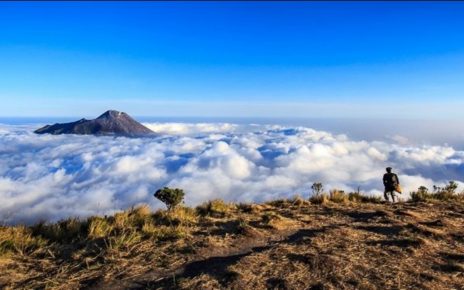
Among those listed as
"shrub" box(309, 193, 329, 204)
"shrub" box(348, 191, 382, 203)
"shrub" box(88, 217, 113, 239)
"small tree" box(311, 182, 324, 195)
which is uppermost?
"shrub" box(88, 217, 113, 239)

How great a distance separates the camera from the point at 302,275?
6348mm

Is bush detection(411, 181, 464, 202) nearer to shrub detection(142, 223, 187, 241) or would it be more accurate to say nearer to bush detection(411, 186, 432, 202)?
bush detection(411, 186, 432, 202)

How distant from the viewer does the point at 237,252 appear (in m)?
7.66

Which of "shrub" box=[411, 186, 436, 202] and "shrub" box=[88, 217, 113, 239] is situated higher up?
"shrub" box=[88, 217, 113, 239]

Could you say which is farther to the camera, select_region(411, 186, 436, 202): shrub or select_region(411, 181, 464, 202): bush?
select_region(411, 181, 464, 202): bush

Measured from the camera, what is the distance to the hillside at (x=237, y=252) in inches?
245

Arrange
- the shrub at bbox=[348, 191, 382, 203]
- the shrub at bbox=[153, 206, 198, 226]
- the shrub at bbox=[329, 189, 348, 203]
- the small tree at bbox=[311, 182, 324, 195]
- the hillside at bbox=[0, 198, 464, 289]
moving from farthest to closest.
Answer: the shrub at bbox=[348, 191, 382, 203]
the small tree at bbox=[311, 182, 324, 195]
the shrub at bbox=[329, 189, 348, 203]
the shrub at bbox=[153, 206, 198, 226]
the hillside at bbox=[0, 198, 464, 289]

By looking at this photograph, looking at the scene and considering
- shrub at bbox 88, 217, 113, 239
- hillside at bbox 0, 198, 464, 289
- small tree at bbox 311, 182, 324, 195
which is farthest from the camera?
small tree at bbox 311, 182, 324, 195

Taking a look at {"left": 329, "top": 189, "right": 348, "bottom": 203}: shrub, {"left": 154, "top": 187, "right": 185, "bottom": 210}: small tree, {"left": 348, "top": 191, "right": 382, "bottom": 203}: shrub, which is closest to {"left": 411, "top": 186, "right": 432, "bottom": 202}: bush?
{"left": 348, "top": 191, "right": 382, "bottom": 203}: shrub

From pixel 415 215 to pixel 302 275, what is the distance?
5.97 meters

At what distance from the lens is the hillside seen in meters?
6.23

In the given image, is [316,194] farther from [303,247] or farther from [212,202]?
[303,247]

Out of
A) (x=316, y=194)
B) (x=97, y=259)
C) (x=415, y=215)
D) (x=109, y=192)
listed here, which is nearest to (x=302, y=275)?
(x=97, y=259)

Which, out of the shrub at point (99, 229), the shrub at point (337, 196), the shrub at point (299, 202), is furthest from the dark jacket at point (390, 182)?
the shrub at point (99, 229)
